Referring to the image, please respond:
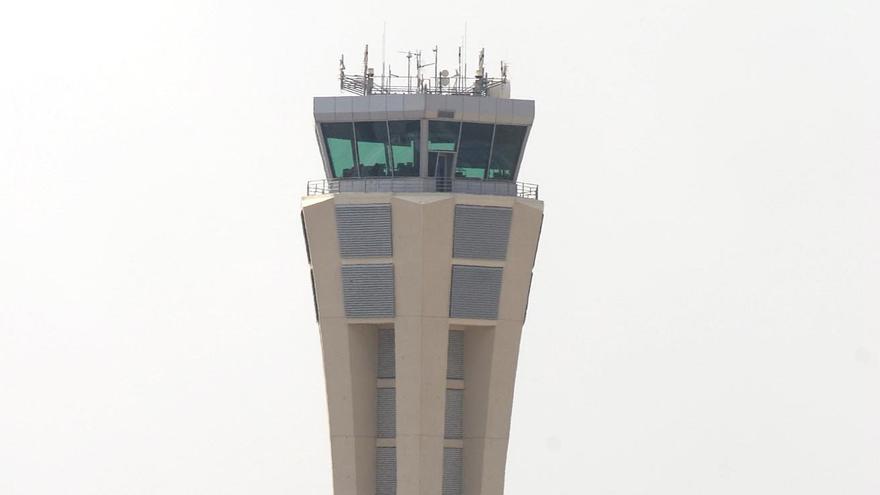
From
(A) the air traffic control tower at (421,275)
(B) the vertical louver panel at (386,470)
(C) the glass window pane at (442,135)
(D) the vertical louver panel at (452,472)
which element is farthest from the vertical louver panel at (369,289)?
(D) the vertical louver panel at (452,472)

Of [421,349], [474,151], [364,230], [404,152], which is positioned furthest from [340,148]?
[421,349]

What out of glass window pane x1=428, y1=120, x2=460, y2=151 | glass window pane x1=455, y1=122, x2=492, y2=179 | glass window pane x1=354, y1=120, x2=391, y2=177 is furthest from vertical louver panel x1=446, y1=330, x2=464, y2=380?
glass window pane x1=428, y1=120, x2=460, y2=151

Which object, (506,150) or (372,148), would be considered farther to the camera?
(506,150)

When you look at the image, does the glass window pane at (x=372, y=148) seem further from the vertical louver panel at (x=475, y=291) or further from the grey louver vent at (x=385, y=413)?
the grey louver vent at (x=385, y=413)

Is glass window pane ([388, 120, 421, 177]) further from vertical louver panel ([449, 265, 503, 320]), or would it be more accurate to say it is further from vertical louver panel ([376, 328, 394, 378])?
vertical louver panel ([376, 328, 394, 378])

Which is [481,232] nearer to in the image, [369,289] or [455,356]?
[369,289]

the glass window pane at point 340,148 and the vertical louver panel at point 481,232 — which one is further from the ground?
the glass window pane at point 340,148

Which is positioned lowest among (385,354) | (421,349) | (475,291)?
(385,354)
